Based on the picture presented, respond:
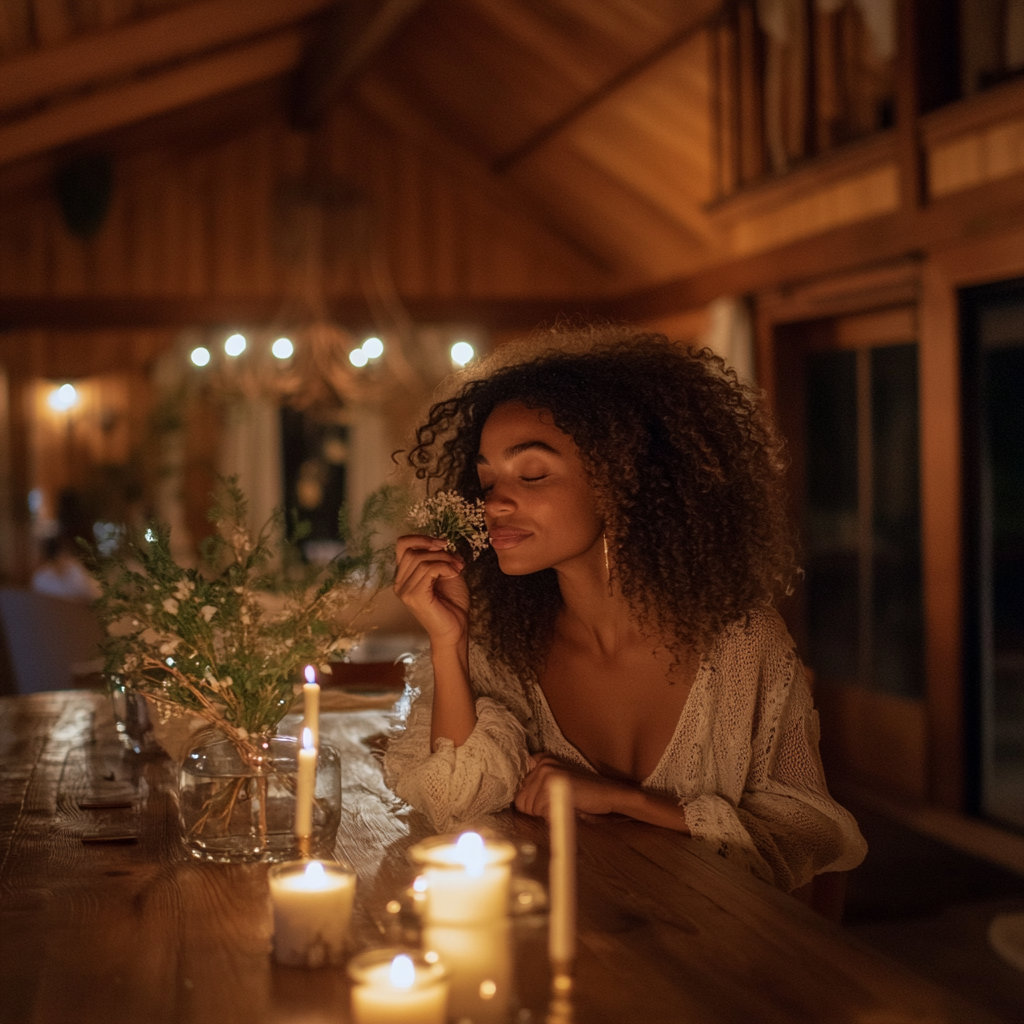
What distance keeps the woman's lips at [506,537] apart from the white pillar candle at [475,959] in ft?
2.82

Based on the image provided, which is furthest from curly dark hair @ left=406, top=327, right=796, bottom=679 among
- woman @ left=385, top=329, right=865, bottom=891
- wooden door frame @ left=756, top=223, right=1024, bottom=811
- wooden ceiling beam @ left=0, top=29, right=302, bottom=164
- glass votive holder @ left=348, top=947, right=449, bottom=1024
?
wooden ceiling beam @ left=0, top=29, right=302, bottom=164

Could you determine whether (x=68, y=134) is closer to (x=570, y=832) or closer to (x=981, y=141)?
(x=981, y=141)

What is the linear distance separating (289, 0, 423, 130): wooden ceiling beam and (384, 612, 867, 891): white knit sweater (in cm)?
459

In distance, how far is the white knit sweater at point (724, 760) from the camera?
5.51 feet

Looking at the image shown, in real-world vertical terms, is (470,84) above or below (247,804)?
above

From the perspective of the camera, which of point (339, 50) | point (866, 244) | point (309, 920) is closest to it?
A: point (309, 920)

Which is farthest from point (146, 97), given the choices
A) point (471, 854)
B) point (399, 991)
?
point (399, 991)

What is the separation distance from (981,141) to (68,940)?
431cm

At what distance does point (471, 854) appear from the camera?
106cm

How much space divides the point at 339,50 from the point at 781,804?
6.02 m

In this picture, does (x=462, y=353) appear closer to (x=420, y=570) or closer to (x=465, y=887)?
(x=420, y=570)

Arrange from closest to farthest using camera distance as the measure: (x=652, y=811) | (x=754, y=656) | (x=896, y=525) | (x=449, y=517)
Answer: (x=652, y=811)
(x=449, y=517)
(x=754, y=656)
(x=896, y=525)

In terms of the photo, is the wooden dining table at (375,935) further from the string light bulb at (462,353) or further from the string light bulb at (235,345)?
the string light bulb at (235,345)

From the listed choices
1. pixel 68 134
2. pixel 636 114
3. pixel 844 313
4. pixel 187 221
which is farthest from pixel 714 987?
pixel 187 221
